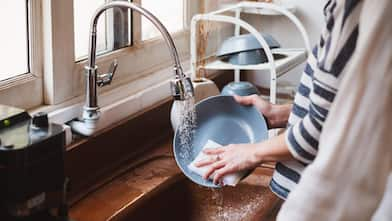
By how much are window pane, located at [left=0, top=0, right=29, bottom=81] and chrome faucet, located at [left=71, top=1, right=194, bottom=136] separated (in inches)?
5.9

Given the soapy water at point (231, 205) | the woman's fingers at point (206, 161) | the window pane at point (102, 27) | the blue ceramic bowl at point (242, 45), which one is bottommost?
the soapy water at point (231, 205)

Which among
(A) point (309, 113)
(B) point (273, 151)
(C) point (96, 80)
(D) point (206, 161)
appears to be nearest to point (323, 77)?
(A) point (309, 113)

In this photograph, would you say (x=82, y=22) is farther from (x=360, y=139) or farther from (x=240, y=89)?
(x=360, y=139)

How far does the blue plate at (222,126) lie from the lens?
1661mm

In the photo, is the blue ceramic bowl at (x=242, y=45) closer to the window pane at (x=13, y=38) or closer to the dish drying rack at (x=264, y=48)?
the dish drying rack at (x=264, y=48)

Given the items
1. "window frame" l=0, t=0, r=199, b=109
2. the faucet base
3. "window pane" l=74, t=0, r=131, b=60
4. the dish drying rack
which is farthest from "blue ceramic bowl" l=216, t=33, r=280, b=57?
the faucet base

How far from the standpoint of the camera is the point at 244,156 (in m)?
1.35

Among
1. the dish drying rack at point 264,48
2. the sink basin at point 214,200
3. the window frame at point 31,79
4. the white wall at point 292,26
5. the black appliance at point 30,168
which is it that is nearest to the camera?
the black appliance at point 30,168

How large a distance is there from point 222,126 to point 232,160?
37 centimetres

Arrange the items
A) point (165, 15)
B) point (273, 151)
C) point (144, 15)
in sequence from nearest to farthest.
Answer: point (273, 151)
point (144, 15)
point (165, 15)

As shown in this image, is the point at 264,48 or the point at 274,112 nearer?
the point at 274,112

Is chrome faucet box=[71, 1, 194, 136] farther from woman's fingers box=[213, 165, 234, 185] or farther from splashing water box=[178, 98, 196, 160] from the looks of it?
woman's fingers box=[213, 165, 234, 185]

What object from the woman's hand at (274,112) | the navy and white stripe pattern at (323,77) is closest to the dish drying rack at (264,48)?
the woman's hand at (274,112)

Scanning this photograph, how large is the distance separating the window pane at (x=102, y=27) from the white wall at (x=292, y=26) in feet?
2.06
